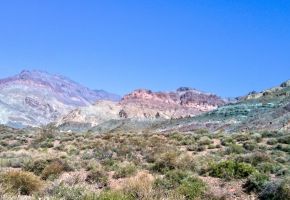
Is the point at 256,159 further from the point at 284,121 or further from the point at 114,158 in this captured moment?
the point at 284,121

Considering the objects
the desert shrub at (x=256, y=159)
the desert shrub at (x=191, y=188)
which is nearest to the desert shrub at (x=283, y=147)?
the desert shrub at (x=256, y=159)

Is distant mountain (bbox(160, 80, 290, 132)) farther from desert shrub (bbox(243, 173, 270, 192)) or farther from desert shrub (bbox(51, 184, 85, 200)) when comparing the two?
desert shrub (bbox(51, 184, 85, 200))

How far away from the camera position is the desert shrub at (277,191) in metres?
14.7

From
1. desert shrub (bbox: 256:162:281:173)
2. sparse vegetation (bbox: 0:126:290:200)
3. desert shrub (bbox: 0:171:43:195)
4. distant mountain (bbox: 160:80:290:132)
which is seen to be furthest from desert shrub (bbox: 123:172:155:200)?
distant mountain (bbox: 160:80:290:132)

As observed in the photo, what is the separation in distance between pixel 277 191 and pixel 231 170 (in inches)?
146

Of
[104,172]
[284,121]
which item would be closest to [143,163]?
[104,172]

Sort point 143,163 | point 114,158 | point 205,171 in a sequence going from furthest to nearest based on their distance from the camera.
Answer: point 114,158 < point 143,163 < point 205,171

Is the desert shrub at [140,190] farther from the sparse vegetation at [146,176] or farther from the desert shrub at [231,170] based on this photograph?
the desert shrub at [231,170]

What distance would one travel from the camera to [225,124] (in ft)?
237

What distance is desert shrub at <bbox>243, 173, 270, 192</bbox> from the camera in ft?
53.1

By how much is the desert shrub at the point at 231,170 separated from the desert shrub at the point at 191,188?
1883mm

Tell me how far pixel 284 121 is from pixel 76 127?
9952cm

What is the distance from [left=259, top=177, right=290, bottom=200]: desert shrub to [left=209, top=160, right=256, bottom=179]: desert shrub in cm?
261

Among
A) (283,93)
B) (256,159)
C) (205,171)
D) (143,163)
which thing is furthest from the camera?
(283,93)
